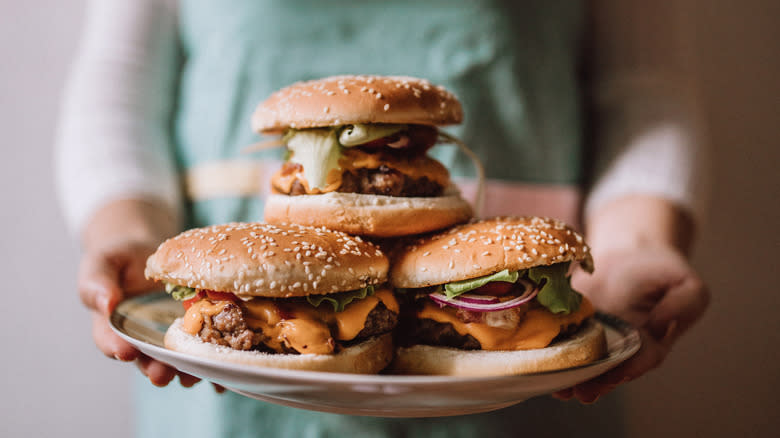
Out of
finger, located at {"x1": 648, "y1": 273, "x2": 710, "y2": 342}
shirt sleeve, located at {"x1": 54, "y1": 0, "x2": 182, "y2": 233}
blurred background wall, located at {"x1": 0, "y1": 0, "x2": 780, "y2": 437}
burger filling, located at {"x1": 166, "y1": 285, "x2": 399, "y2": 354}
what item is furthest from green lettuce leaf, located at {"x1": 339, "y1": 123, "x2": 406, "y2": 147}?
blurred background wall, located at {"x1": 0, "y1": 0, "x2": 780, "y2": 437}

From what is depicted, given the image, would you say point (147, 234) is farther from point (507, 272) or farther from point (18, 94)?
point (18, 94)

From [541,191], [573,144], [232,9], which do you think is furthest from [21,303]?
[573,144]

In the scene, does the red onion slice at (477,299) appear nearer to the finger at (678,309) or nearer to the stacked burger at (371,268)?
the stacked burger at (371,268)

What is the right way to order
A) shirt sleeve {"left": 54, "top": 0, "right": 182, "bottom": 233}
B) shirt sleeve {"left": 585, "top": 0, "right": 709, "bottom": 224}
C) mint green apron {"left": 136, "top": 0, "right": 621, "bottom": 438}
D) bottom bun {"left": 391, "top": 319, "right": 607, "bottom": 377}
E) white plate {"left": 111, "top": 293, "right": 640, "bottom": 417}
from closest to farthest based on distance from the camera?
1. white plate {"left": 111, "top": 293, "right": 640, "bottom": 417}
2. bottom bun {"left": 391, "top": 319, "right": 607, "bottom": 377}
3. mint green apron {"left": 136, "top": 0, "right": 621, "bottom": 438}
4. shirt sleeve {"left": 54, "top": 0, "right": 182, "bottom": 233}
5. shirt sleeve {"left": 585, "top": 0, "right": 709, "bottom": 224}

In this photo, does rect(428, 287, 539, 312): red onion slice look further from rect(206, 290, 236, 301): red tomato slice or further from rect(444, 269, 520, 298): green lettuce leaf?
rect(206, 290, 236, 301): red tomato slice

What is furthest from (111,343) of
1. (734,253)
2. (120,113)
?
(734,253)
